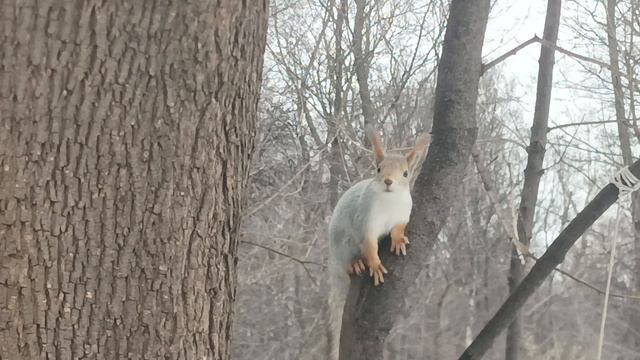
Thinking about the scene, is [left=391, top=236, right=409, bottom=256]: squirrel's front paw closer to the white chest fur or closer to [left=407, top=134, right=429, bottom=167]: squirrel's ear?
the white chest fur

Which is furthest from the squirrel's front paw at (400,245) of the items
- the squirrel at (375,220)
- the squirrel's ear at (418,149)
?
the squirrel's ear at (418,149)

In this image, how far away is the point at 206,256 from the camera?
1354mm

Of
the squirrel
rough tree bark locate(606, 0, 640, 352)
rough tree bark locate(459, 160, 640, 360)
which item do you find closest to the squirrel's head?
the squirrel

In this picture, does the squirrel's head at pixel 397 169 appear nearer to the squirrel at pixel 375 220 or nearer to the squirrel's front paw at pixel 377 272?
the squirrel at pixel 375 220

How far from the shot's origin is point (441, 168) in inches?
90.8

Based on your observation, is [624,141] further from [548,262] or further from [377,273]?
[377,273]

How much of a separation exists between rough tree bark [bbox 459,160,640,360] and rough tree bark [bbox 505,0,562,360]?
62 centimetres

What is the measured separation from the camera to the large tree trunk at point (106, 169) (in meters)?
1.22

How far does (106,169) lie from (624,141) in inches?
271

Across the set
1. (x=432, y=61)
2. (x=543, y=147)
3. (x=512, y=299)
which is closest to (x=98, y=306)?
(x=512, y=299)

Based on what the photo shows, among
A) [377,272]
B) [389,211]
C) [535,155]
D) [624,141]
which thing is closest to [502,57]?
[389,211]

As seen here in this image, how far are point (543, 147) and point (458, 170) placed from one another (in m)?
1.15

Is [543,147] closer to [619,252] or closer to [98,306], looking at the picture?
[98,306]

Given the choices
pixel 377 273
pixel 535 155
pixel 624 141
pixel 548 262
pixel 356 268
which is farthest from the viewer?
pixel 624 141
